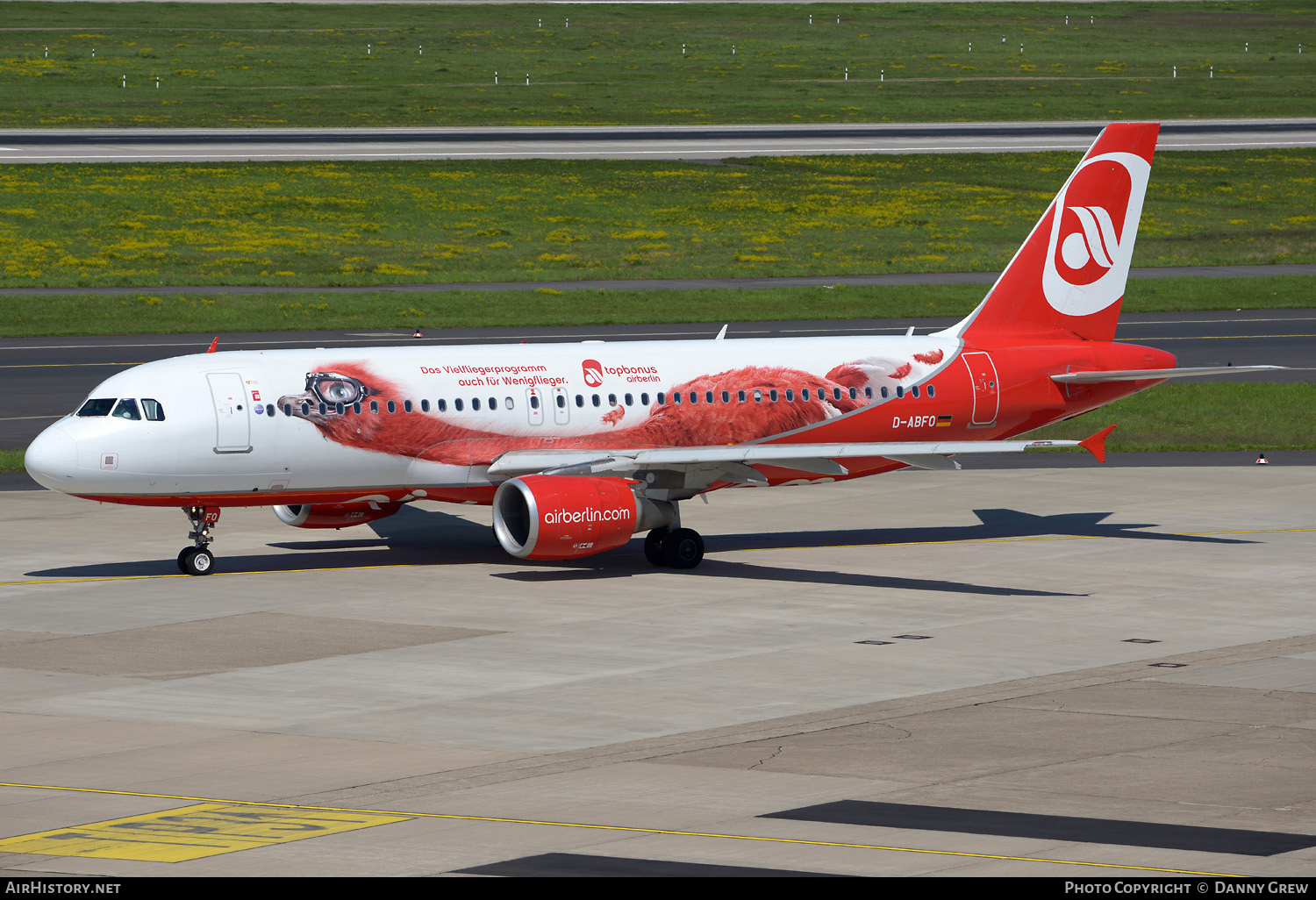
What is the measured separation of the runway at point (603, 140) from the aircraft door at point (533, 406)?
82733 millimetres

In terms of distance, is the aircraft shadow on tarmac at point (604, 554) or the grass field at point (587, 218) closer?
the aircraft shadow on tarmac at point (604, 554)

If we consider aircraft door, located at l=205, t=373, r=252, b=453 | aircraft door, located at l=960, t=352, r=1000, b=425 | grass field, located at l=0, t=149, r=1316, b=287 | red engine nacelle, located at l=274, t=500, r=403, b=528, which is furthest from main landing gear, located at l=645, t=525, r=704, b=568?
grass field, located at l=0, t=149, r=1316, b=287

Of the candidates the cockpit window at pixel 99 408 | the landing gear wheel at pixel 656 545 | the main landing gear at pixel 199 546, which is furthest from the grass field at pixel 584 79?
the landing gear wheel at pixel 656 545

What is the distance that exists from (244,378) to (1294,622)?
20.8 metres

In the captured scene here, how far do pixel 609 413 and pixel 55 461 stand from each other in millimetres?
11340

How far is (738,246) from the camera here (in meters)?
99.4

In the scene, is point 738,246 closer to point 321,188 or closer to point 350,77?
point 321,188

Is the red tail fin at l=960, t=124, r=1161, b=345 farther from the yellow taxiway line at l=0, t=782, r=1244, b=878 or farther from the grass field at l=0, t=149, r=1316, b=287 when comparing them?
the grass field at l=0, t=149, r=1316, b=287

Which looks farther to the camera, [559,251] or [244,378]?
[559,251]

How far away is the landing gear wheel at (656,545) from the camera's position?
132 ft

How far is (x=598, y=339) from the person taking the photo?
75.2 m

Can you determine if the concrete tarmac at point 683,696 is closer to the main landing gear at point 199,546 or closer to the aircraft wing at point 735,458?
the main landing gear at point 199,546

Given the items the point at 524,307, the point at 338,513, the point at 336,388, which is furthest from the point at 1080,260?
the point at 524,307

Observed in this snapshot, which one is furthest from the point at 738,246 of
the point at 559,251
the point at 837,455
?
the point at 837,455
